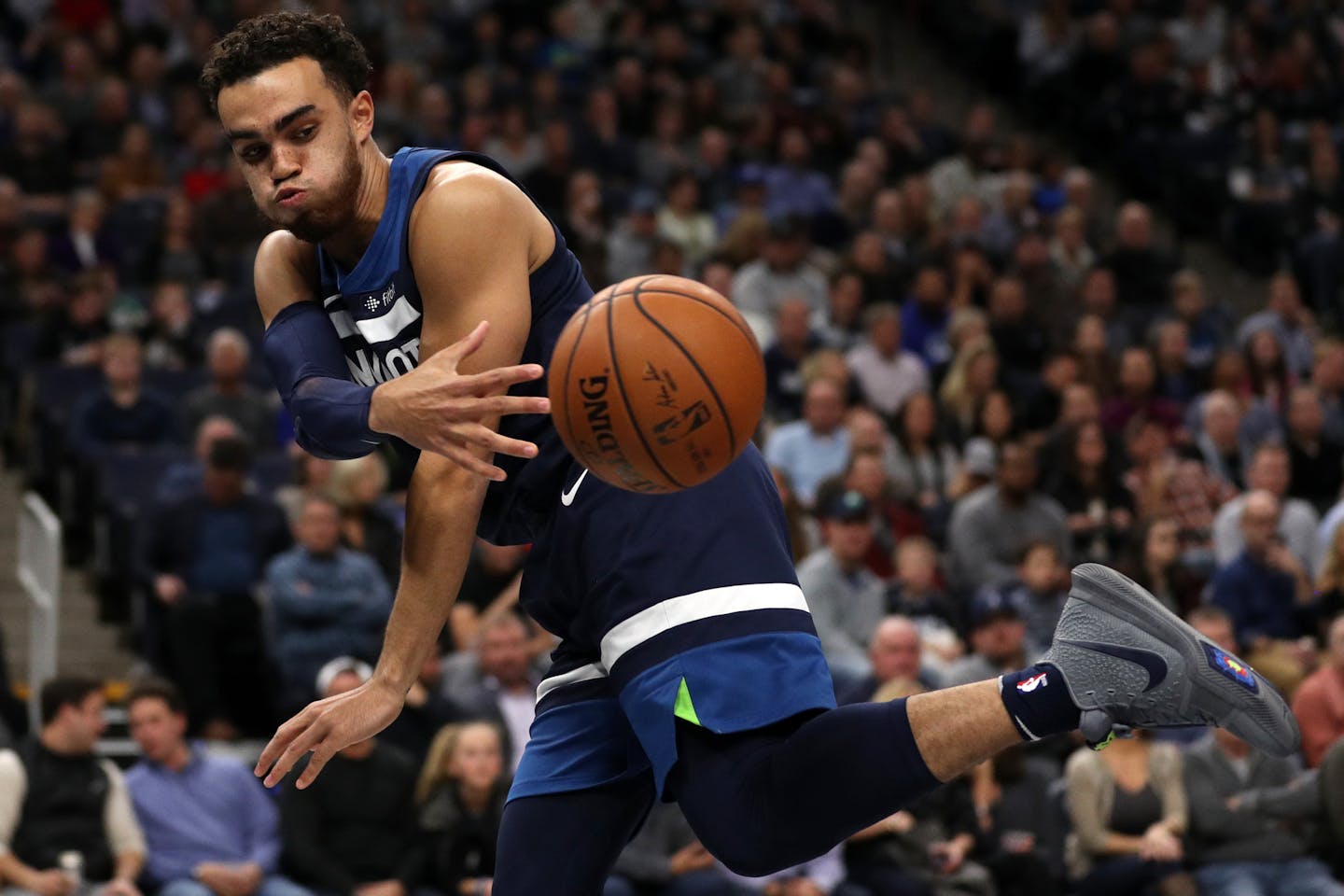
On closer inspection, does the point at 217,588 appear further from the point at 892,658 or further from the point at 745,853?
the point at 745,853

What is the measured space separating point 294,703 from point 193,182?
548cm

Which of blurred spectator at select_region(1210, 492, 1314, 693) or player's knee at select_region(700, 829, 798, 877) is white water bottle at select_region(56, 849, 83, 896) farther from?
blurred spectator at select_region(1210, 492, 1314, 693)

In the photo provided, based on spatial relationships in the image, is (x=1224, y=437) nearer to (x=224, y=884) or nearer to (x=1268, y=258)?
(x=1268, y=258)

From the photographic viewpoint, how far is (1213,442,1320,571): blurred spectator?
10.7 m

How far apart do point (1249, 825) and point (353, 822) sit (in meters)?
4.02

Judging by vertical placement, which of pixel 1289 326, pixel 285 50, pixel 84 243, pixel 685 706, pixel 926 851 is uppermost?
pixel 285 50

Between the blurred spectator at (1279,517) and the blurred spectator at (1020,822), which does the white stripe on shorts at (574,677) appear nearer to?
the blurred spectator at (1020,822)

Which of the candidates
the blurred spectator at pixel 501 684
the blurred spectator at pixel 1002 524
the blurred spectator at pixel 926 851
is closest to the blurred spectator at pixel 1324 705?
the blurred spectator at pixel 926 851

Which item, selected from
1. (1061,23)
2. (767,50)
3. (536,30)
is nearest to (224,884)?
(536,30)

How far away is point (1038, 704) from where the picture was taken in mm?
3795

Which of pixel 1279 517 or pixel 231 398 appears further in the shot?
pixel 1279 517

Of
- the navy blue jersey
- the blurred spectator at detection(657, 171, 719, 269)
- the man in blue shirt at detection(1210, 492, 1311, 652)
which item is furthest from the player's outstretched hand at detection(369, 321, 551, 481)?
the blurred spectator at detection(657, 171, 719, 269)

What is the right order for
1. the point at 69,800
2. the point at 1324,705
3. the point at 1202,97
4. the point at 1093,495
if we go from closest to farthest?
the point at 69,800, the point at 1324,705, the point at 1093,495, the point at 1202,97

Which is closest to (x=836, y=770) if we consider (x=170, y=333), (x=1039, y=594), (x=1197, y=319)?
(x=1039, y=594)
